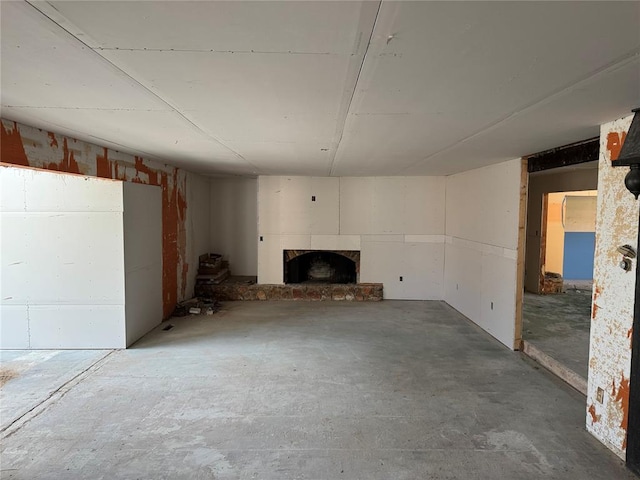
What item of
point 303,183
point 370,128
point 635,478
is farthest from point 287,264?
point 635,478

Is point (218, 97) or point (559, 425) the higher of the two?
point (218, 97)

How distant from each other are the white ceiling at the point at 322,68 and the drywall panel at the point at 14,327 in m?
2.43

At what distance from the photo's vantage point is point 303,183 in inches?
251

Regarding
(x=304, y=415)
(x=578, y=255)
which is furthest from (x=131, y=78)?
(x=578, y=255)

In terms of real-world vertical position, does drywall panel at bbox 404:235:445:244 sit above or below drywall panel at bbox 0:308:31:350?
above

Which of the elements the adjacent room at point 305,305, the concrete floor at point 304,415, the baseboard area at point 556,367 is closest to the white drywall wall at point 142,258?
the adjacent room at point 305,305

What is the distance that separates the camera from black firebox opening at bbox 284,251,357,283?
6.99m

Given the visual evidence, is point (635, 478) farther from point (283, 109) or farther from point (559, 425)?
point (283, 109)

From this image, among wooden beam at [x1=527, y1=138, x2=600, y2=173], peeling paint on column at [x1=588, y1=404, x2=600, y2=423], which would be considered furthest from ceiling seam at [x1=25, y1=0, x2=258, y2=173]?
peeling paint on column at [x1=588, y1=404, x2=600, y2=423]

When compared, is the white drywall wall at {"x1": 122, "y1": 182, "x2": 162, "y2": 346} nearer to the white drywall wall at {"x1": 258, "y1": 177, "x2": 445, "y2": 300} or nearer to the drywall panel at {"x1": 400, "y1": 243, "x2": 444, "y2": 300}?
the white drywall wall at {"x1": 258, "y1": 177, "x2": 445, "y2": 300}

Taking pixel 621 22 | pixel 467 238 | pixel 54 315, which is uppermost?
pixel 621 22

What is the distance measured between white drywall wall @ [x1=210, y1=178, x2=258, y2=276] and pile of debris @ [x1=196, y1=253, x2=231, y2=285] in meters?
0.39

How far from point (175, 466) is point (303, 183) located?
4.91 meters

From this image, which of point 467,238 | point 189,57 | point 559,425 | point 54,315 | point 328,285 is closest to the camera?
point 189,57
